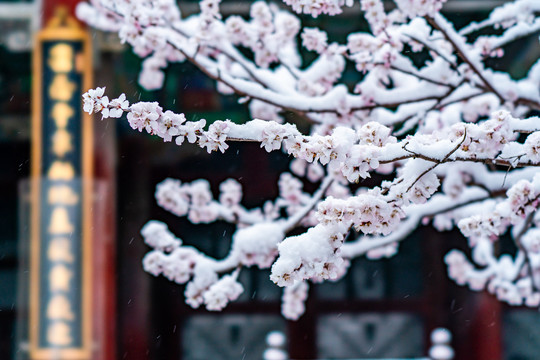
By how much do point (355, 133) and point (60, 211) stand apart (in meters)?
5.75

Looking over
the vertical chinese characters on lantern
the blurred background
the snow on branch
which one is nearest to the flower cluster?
the snow on branch

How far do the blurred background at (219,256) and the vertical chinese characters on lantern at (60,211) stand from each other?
777mm

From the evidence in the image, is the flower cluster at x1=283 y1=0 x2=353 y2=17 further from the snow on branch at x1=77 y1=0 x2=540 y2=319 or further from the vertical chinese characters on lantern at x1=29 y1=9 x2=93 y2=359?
the vertical chinese characters on lantern at x1=29 y1=9 x2=93 y2=359

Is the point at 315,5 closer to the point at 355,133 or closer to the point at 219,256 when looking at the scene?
the point at 355,133

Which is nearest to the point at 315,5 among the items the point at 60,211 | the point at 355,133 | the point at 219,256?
the point at 355,133

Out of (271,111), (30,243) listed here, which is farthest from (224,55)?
(30,243)

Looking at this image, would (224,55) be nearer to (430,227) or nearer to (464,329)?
(430,227)

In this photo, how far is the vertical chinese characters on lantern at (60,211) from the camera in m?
7.18

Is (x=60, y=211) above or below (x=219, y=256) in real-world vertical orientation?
above

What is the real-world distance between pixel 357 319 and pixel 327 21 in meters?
3.77

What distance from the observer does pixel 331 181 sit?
354 centimetres

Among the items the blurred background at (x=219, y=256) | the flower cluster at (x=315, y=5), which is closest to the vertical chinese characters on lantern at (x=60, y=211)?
the blurred background at (x=219, y=256)

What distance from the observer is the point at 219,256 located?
8.86 metres

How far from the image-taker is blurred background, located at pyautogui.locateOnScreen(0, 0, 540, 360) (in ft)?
27.5
